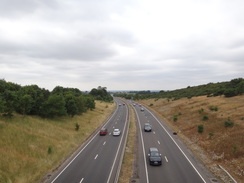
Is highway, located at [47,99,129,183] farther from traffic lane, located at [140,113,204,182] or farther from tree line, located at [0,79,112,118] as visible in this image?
tree line, located at [0,79,112,118]

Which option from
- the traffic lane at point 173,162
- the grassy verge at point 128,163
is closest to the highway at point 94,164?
the grassy verge at point 128,163

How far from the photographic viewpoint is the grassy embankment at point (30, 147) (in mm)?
19062

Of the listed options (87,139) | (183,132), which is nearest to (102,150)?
(87,139)

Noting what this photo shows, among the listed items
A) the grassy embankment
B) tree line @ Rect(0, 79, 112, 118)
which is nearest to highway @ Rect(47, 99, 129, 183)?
the grassy embankment

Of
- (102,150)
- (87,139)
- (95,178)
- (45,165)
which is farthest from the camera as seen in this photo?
(87,139)

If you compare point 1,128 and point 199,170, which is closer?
point 199,170

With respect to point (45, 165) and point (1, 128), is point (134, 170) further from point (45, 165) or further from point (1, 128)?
point (1, 128)

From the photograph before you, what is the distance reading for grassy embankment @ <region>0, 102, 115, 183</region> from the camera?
1906 cm

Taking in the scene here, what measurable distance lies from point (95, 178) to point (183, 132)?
24.1 meters

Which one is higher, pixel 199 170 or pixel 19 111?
pixel 19 111

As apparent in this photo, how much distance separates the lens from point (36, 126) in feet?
110

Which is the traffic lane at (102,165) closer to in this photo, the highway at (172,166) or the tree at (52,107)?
the highway at (172,166)

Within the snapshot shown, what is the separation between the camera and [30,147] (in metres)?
25.1

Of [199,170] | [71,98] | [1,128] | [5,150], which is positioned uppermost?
[71,98]
